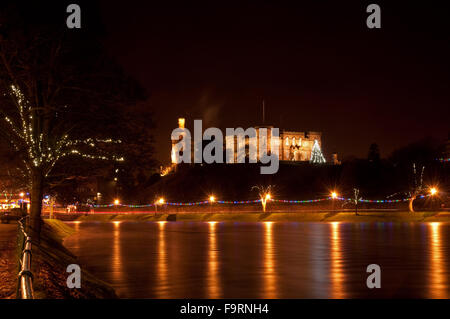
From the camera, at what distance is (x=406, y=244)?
111 feet

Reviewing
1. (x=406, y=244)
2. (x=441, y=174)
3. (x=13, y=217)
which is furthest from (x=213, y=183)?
(x=406, y=244)

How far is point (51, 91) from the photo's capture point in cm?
2641

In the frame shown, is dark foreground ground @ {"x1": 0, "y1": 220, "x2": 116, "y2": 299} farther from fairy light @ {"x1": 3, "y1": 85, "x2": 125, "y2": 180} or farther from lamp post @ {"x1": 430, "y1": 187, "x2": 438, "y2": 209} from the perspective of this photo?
lamp post @ {"x1": 430, "y1": 187, "x2": 438, "y2": 209}

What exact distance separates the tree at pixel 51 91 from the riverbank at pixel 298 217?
4956cm

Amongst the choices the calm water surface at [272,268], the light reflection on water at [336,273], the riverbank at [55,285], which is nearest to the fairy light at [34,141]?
the calm water surface at [272,268]

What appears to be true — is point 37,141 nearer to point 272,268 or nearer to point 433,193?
point 272,268

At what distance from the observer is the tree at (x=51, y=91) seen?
79.3 feet

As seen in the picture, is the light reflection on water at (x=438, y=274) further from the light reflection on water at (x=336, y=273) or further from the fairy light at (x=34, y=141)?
the fairy light at (x=34, y=141)

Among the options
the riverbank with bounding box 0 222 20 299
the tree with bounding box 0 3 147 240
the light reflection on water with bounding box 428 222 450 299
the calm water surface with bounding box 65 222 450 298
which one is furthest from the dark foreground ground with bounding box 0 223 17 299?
the light reflection on water with bounding box 428 222 450 299

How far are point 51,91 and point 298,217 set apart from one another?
58.0 m

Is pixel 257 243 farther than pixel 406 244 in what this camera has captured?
Yes

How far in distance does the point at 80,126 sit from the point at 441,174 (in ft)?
321

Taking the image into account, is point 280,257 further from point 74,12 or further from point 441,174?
point 441,174

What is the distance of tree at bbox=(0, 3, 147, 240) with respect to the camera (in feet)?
79.3
